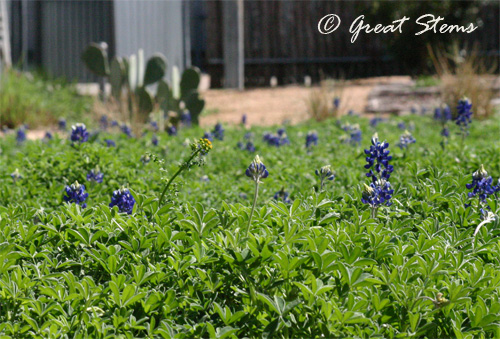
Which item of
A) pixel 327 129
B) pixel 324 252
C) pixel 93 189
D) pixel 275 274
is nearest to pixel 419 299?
pixel 324 252

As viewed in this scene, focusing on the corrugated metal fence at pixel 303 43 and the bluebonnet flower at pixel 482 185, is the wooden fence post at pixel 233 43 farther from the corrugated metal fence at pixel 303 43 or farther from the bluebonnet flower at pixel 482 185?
the bluebonnet flower at pixel 482 185

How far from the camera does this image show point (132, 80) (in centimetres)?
829

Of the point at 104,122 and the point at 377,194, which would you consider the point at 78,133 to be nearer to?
the point at 377,194

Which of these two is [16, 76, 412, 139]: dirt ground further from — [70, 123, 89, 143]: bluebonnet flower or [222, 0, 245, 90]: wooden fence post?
[70, 123, 89, 143]: bluebonnet flower

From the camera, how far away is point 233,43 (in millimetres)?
14086

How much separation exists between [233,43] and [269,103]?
2.59m

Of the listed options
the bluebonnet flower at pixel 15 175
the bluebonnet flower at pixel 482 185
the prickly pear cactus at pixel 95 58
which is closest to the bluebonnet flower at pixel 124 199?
the bluebonnet flower at pixel 15 175

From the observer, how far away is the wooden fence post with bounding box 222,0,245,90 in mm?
13875

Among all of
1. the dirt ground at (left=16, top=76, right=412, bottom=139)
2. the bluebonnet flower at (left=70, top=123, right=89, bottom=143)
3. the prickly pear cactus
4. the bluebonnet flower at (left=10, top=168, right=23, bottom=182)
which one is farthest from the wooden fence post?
the bluebonnet flower at (left=10, top=168, right=23, bottom=182)

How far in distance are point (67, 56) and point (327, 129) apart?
838 cm

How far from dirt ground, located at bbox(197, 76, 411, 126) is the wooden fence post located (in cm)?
29

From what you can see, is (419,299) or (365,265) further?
(365,265)

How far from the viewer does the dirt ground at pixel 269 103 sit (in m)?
10.1

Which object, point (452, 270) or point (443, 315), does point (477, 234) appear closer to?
point (452, 270)
